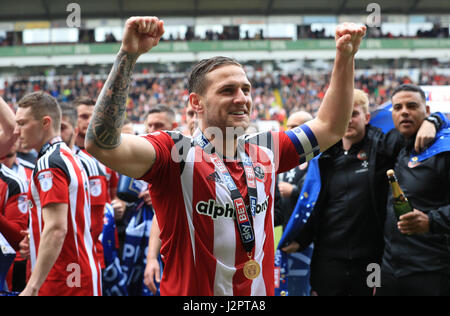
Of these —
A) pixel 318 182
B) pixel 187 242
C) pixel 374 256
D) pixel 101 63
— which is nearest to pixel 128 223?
pixel 318 182

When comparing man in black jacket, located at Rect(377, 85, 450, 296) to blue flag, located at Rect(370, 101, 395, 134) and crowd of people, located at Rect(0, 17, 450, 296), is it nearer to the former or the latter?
crowd of people, located at Rect(0, 17, 450, 296)

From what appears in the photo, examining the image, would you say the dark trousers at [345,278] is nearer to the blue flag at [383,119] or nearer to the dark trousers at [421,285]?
the dark trousers at [421,285]

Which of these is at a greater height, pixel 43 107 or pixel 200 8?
pixel 200 8

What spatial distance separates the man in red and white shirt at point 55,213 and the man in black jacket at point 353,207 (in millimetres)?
1748

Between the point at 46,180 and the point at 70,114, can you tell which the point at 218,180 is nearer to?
the point at 46,180

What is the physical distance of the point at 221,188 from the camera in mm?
1803

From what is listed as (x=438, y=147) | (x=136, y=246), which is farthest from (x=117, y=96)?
(x=136, y=246)

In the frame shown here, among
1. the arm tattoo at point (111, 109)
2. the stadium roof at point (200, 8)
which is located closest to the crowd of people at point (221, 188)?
the arm tattoo at point (111, 109)

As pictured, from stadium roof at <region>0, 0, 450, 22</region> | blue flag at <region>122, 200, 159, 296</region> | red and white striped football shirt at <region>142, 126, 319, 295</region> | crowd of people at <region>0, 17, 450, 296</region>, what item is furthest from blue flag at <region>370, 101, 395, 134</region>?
stadium roof at <region>0, 0, 450, 22</region>

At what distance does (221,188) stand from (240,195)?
82mm

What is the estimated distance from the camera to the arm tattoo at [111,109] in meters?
1.46

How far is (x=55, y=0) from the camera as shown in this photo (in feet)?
89.8

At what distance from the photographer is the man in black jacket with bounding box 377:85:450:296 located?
2.85m

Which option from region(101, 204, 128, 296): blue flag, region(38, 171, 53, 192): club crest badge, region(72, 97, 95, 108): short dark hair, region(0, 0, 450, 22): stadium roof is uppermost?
region(0, 0, 450, 22): stadium roof
